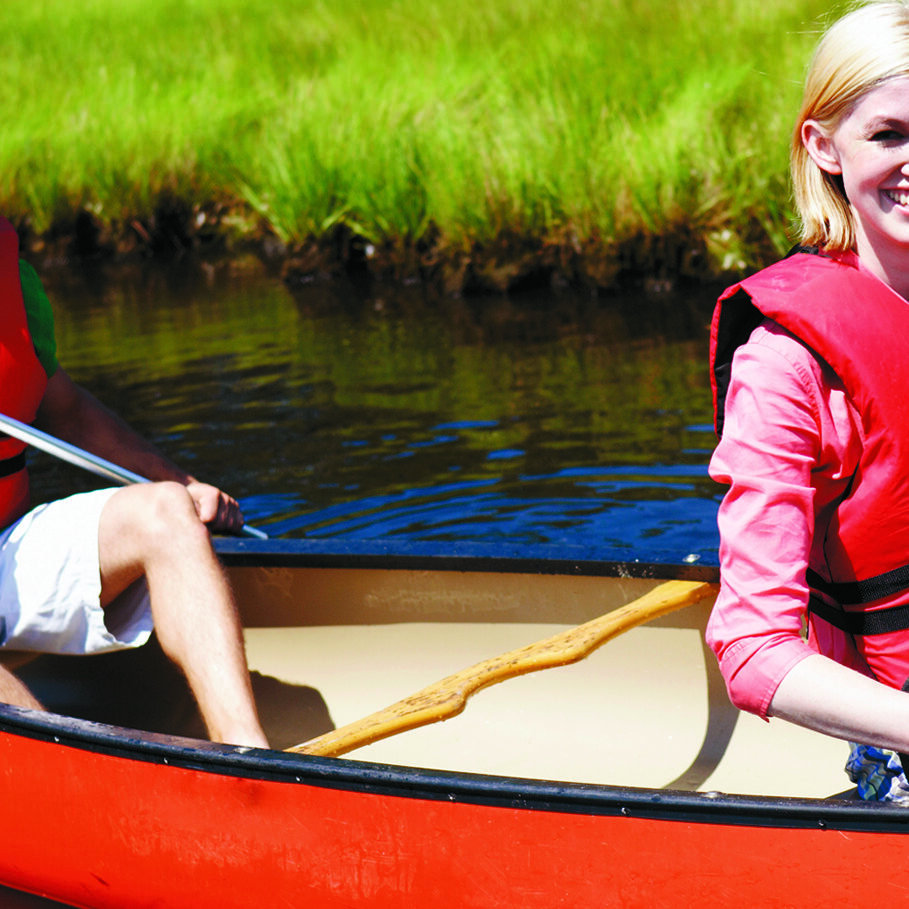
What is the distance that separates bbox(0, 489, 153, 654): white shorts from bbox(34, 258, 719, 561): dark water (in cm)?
76

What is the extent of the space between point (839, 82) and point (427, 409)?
465 cm

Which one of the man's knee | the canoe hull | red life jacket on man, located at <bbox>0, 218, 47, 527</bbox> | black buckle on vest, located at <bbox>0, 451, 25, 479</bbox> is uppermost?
red life jacket on man, located at <bbox>0, 218, 47, 527</bbox>

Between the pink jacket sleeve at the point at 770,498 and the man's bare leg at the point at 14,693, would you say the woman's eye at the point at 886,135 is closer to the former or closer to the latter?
the pink jacket sleeve at the point at 770,498

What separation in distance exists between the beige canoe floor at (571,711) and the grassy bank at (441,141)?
4.05 m

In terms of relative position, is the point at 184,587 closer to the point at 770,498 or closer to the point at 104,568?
the point at 104,568

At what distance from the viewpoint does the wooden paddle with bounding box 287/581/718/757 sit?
2338 mm

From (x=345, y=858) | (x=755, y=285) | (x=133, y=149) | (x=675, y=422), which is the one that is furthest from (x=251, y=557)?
(x=133, y=149)

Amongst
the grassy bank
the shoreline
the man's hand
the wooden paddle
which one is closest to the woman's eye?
the wooden paddle

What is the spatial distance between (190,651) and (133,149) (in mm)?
9206

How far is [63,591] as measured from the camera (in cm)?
273

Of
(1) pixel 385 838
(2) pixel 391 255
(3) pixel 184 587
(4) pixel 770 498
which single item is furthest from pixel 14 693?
(2) pixel 391 255

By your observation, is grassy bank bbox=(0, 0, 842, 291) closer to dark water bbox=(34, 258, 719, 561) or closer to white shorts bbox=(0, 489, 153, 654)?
dark water bbox=(34, 258, 719, 561)

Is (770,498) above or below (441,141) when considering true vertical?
below

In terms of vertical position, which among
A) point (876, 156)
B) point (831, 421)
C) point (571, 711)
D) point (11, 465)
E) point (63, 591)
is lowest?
point (571, 711)
